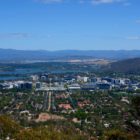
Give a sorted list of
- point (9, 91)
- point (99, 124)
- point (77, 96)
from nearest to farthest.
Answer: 1. point (99, 124)
2. point (77, 96)
3. point (9, 91)

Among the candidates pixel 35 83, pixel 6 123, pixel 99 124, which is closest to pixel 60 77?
pixel 35 83

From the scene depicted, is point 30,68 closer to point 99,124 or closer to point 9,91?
point 9,91

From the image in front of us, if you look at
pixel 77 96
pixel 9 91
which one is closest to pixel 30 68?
pixel 9 91

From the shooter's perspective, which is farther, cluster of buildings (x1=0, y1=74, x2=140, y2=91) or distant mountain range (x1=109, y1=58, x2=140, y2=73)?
distant mountain range (x1=109, y1=58, x2=140, y2=73)

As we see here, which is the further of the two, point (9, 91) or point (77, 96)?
point (9, 91)

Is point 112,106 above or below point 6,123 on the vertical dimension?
below

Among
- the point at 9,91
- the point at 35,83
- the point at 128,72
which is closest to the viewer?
the point at 9,91

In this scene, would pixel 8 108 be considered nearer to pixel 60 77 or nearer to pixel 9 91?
pixel 9 91

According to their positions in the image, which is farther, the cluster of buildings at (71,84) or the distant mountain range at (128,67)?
the distant mountain range at (128,67)

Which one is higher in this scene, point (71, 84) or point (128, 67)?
point (128, 67)

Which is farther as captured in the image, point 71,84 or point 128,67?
point 128,67
